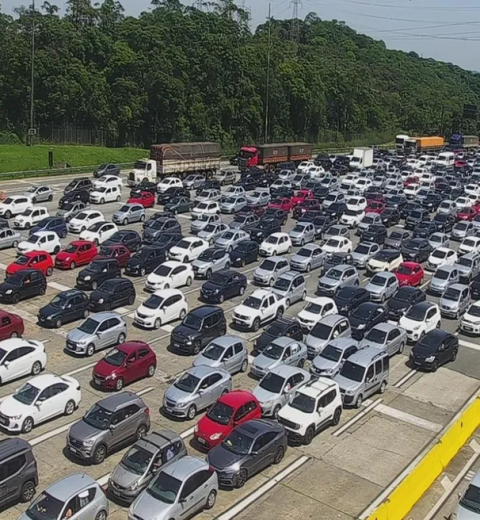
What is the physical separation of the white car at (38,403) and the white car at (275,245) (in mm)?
21296

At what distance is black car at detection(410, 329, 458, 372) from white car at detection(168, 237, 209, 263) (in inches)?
595

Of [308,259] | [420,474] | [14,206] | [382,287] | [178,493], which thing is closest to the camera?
[178,493]

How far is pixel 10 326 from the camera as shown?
29.3 m

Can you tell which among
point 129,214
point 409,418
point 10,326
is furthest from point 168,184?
point 409,418

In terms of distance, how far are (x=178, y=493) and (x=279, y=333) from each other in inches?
485

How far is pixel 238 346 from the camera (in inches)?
1097

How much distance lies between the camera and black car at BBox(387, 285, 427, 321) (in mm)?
34403

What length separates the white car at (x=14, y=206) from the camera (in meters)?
49.8

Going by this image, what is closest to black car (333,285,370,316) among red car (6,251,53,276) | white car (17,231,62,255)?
red car (6,251,53,276)

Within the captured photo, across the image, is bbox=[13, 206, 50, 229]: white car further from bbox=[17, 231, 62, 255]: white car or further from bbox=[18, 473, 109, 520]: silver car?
bbox=[18, 473, 109, 520]: silver car

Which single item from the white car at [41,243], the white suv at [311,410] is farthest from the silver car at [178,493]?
the white car at [41,243]

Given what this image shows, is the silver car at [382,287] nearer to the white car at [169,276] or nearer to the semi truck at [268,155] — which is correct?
the white car at [169,276]

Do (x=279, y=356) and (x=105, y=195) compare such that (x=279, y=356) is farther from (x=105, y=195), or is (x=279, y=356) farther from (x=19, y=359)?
(x=105, y=195)

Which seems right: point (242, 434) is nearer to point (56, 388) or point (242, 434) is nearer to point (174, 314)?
point (56, 388)
